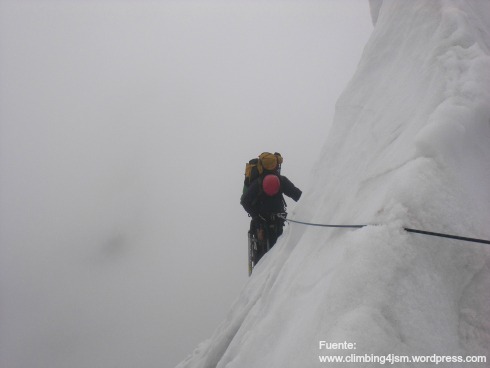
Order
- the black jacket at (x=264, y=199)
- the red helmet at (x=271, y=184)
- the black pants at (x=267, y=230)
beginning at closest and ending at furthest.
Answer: the red helmet at (x=271, y=184), the black jacket at (x=264, y=199), the black pants at (x=267, y=230)

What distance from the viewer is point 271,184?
531 cm

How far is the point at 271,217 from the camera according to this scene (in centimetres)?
605

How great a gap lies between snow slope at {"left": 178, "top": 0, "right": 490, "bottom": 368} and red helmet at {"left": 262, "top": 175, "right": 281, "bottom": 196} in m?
1.84

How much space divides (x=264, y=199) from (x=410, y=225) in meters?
4.11

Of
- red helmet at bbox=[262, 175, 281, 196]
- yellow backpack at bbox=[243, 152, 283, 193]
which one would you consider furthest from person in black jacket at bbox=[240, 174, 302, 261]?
yellow backpack at bbox=[243, 152, 283, 193]

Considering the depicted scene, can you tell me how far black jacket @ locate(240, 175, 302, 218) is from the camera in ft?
18.4

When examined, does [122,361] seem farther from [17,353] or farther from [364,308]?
[364,308]

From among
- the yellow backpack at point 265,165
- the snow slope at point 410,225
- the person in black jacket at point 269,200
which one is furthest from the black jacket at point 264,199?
the snow slope at point 410,225

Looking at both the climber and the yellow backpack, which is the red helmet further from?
the yellow backpack

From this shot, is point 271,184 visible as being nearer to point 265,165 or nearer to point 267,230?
point 265,165

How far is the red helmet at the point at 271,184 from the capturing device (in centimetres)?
530

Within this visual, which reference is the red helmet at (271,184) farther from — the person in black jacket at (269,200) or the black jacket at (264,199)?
the black jacket at (264,199)

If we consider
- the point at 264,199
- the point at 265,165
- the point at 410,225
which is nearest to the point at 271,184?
the point at 265,165

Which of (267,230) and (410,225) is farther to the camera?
(267,230)
